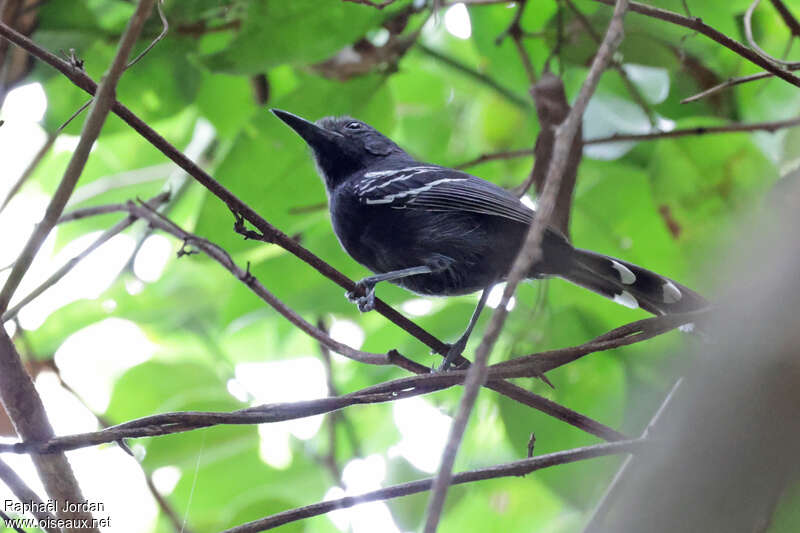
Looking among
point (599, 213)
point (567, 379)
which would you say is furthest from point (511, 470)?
point (599, 213)

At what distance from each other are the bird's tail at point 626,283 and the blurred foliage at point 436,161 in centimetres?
14

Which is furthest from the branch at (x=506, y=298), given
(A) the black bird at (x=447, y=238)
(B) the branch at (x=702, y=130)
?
(B) the branch at (x=702, y=130)

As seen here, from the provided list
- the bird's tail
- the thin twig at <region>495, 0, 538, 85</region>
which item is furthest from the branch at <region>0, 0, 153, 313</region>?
the thin twig at <region>495, 0, 538, 85</region>

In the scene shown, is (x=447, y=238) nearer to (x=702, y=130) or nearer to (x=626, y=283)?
(x=626, y=283)

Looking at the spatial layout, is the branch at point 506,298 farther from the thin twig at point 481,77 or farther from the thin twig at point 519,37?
the thin twig at point 481,77

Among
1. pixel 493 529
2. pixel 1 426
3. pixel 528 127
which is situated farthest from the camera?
pixel 528 127

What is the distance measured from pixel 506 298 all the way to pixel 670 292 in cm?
159

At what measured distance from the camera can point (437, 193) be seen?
10.3 feet

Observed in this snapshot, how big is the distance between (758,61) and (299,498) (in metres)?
2.43

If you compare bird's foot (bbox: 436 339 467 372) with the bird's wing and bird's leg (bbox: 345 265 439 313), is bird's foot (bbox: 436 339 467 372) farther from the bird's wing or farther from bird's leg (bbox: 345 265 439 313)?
the bird's wing

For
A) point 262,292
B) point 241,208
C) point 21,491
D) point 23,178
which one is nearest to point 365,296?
point 262,292

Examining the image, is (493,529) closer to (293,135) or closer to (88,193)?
(293,135)

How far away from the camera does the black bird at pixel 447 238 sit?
9.76 feet

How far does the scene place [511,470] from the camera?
188cm
